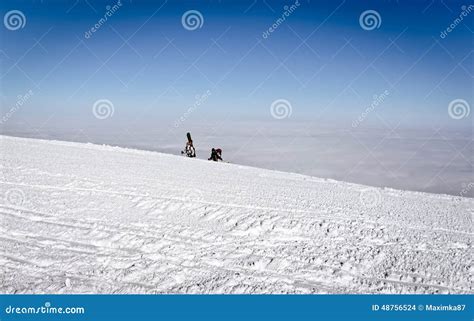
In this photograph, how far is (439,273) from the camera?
15.2ft

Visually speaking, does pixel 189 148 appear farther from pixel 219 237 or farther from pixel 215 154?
pixel 219 237

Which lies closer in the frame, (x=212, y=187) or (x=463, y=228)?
(x=463, y=228)

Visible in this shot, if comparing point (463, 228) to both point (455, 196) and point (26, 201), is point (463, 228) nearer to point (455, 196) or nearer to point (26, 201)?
point (455, 196)

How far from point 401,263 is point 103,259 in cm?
369
